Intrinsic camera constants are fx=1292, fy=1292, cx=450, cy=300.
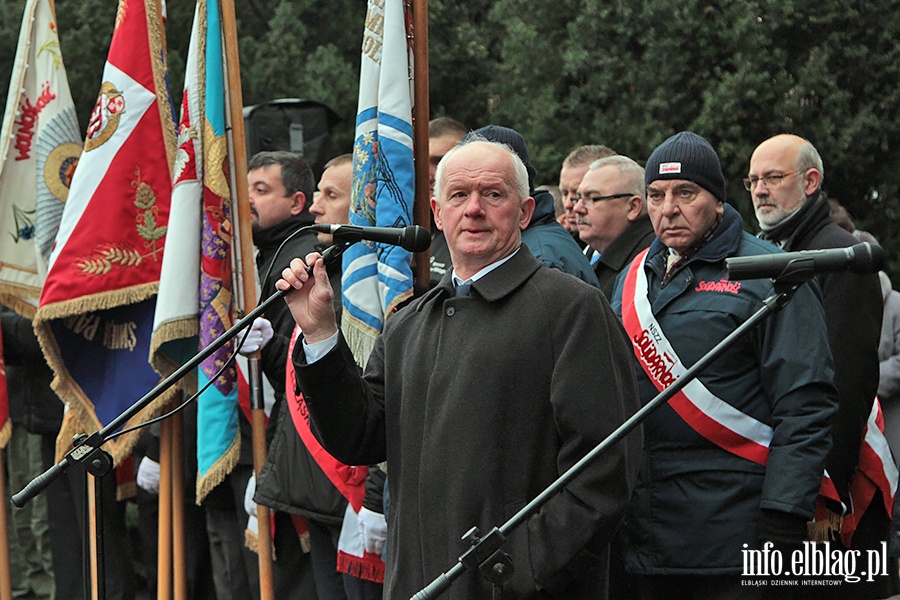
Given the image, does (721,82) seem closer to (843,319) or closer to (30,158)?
(843,319)

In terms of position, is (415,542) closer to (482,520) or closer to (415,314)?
(482,520)

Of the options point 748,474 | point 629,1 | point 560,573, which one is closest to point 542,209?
point 748,474

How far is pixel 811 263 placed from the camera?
9.68ft

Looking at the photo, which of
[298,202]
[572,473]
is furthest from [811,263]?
[298,202]

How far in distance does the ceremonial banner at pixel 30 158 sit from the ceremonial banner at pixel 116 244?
27.7 inches

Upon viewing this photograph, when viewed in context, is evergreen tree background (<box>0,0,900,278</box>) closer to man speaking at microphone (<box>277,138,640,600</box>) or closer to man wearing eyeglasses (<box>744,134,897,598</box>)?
man wearing eyeglasses (<box>744,134,897,598</box>)

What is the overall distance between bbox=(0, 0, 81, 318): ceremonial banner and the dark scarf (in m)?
3.54

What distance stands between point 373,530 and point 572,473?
2.06 metres

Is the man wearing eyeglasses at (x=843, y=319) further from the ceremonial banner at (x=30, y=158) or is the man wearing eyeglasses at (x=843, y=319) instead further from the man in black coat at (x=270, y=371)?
the ceremonial banner at (x=30, y=158)

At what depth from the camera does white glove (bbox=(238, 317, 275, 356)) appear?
5355mm

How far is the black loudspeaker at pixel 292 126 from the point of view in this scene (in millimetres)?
8773

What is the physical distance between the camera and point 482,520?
3357 mm

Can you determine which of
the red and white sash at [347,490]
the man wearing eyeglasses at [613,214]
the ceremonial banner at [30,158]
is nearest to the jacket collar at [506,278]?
the red and white sash at [347,490]

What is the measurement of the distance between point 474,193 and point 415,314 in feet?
1.34
